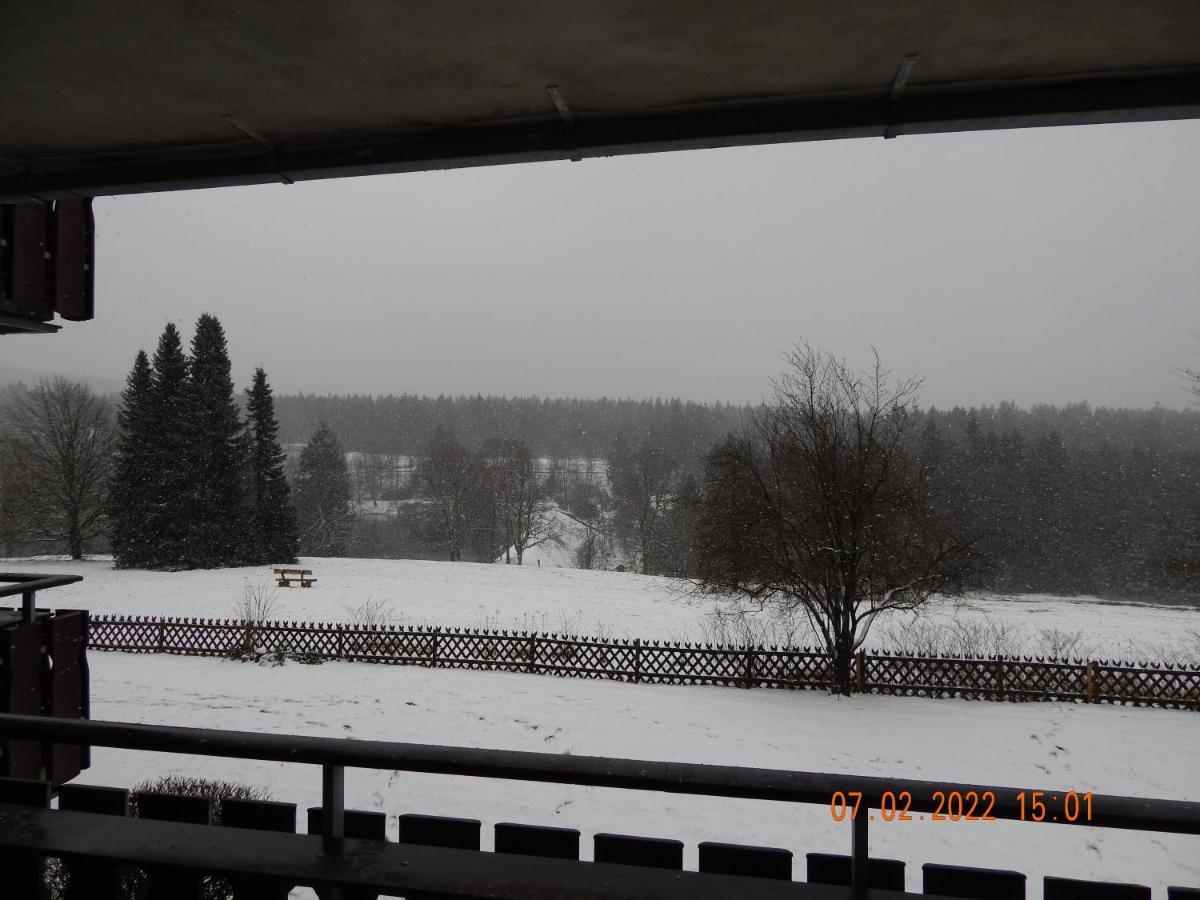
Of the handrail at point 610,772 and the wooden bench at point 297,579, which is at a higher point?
the handrail at point 610,772

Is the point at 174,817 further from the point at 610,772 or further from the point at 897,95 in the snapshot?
the point at 897,95

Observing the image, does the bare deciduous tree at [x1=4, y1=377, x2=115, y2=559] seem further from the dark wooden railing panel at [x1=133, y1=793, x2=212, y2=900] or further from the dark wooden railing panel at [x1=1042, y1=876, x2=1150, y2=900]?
the dark wooden railing panel at [x1=1042, y1=876, x2=1150, y2=900]

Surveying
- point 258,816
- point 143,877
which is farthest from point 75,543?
point 258,816

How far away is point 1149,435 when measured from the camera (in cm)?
4719

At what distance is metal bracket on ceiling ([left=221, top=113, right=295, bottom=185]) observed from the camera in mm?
2170

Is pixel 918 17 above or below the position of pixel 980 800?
above

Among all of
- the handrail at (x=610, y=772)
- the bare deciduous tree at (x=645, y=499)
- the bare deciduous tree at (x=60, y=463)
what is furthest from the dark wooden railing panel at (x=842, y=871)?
the bare deciduous tree at (x=645, y=499)

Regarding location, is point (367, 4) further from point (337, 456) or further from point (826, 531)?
point (337, 456)

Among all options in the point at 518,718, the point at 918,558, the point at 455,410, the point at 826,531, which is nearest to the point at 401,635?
the point at 518,718

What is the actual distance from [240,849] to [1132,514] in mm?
48471

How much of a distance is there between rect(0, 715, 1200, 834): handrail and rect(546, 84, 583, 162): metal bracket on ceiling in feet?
5.76

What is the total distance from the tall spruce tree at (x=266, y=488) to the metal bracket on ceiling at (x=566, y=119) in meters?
34.8

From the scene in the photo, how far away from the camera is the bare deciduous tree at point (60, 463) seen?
32.8m

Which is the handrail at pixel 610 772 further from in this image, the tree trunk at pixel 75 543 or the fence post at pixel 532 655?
the tree trunk at pixel 75 543
